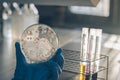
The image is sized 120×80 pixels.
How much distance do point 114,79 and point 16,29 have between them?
0.91 meters

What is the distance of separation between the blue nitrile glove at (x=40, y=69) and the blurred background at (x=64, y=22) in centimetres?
20

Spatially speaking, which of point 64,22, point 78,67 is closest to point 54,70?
point 78,67

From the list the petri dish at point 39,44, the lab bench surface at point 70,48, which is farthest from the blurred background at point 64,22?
the petri dish at point 39,44

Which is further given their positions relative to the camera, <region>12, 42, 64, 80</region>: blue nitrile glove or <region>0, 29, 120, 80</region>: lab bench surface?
<region>0, 29, 120, 80</region>: lab bench surface

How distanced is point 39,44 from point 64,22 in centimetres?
164

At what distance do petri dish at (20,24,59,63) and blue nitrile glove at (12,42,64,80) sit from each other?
0.08ft

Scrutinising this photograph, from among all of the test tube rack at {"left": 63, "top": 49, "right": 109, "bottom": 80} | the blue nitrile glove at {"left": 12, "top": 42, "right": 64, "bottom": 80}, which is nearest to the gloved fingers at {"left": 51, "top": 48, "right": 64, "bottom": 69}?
the blue nitrile glove at {"left": 12, "top": 42, "right": 64, "bottom": 80}

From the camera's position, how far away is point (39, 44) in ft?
2.60

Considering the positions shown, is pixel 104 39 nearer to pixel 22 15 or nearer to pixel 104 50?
pixel 104 50

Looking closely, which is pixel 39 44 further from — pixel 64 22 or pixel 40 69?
pixel 64 22

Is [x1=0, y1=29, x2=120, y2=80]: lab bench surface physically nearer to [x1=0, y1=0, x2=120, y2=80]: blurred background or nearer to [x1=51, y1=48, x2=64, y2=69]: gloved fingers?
[x1=0, y1=0, x2=120, y2=80]: blurred background

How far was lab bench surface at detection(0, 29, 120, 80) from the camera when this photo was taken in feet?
3.29

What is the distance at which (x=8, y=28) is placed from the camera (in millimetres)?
1709

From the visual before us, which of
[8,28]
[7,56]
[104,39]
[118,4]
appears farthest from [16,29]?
[118,4]
